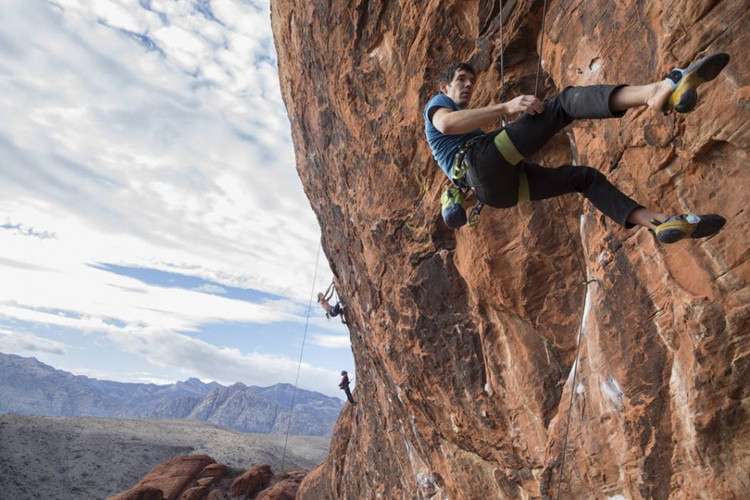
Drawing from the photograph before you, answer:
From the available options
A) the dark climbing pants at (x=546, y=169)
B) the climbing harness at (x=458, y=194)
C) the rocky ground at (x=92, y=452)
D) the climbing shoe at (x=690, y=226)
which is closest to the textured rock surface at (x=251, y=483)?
the rocky ground at (x=92, y=452)

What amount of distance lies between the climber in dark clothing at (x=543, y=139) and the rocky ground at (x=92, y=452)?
4402cm

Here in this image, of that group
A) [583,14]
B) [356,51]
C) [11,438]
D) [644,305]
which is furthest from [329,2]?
[11,438]

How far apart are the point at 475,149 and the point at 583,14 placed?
7.52 ft

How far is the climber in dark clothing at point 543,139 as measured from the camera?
9.77ft

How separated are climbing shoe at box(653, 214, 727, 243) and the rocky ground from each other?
44.9m

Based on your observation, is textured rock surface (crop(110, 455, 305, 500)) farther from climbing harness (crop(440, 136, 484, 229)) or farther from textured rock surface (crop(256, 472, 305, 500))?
climbing harness (crop(440, 136, 484, 229))

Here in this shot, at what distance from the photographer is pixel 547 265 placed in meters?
6.13

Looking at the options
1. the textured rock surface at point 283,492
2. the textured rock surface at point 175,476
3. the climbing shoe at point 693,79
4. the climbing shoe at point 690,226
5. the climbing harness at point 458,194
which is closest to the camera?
the climbing shoe at point 693,79

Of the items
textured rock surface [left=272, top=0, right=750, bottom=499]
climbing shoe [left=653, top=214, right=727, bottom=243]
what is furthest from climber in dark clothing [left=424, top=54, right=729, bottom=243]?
textured rock surface [left=272, top=0, right=750, bottom=499]

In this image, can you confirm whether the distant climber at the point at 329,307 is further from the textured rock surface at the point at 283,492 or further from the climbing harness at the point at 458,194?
the textured rock surface at the point at 283,492

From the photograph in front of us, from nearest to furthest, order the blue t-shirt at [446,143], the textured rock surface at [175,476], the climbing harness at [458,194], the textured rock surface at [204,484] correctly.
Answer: the climbing harness at [458,194], the blue t-shirt at [446,143], the textured rock surface at [204,484], the textured rock surface at [175,476]

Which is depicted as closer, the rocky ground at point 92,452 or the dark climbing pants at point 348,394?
the dark climbing pants at point 348,394

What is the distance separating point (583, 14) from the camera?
16.3 ft

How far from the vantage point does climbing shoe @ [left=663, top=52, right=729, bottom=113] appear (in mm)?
2785
